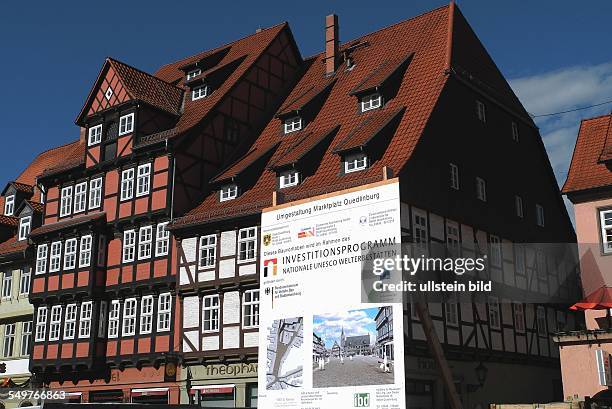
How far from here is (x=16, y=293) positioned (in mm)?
38281

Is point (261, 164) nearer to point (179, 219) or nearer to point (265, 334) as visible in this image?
point (179, 219)

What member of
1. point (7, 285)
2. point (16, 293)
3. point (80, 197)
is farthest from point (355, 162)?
point (7, 285)

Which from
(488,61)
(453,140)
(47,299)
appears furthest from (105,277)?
(488,61)

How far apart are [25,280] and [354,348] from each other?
63.5 ft

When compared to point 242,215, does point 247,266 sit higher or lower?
lower

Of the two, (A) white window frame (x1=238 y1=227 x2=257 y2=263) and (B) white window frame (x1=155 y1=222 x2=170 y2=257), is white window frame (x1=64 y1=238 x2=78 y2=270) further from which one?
(A) white window frame (x1=238 y1=227 x2=257 y2=263)

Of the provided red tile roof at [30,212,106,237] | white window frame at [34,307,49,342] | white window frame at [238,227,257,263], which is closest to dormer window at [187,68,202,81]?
red tile roof at [30,212,106,237]

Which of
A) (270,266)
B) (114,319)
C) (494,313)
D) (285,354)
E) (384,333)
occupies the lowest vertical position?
(285,354)

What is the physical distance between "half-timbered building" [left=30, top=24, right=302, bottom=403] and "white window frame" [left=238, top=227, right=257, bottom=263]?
0.39 meters

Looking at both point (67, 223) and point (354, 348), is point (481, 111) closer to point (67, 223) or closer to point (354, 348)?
point (354, 348)

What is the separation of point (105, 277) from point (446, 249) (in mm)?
13604

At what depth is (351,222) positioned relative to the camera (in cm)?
2552

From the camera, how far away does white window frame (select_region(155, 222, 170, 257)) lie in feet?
101

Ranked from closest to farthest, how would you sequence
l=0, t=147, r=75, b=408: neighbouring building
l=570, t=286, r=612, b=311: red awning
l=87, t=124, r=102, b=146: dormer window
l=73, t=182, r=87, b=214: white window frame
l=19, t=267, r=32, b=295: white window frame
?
1. l=570, t=286, r=612, b=311: red awning
2. l=73, t=182, r=87, b=214: white window frame
3. l=87, t=124, r=102, b=146: dormer window
4. l=0, t=147, r=75, b=408: neighbouring building
5. l=19, t=267, r=32, b=295: white window frame
